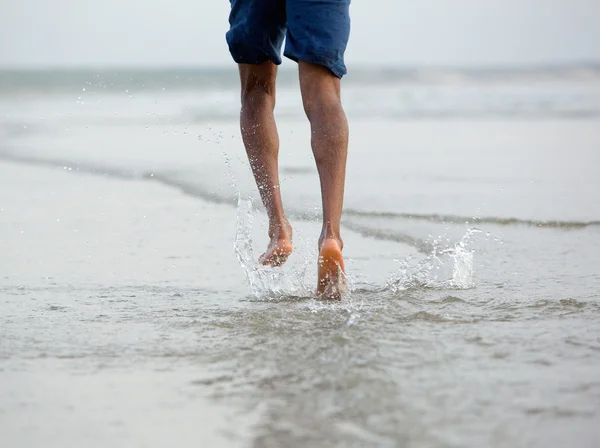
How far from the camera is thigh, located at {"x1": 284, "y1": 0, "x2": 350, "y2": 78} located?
2.48 metres

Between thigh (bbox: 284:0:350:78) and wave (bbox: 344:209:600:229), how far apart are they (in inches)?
53.2

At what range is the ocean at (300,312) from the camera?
1.47 metres

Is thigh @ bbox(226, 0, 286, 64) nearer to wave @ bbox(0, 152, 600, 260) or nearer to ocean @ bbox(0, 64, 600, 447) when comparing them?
ocean @ bbox(0, 64, 600, 447)

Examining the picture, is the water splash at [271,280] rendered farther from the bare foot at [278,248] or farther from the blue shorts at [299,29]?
the blue shorts at [299,29]

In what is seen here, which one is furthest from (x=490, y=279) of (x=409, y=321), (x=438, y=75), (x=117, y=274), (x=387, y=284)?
(x=438, y=75)

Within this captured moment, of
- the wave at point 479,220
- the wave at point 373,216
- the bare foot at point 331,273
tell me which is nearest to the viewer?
the bare foot at point 331,273

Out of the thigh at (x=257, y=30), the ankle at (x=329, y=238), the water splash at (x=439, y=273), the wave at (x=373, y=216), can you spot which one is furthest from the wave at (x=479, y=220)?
the ankle at (x=329, y=238)

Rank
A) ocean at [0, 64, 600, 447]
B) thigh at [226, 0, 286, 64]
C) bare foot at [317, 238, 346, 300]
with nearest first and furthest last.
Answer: ocean at [0, 64, 600, 447]
bare foot at [317, 238, 346, 300]
thigh at [226, 0, 286, 64]

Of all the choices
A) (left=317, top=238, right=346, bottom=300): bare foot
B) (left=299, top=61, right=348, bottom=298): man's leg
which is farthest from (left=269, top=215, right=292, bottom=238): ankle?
(left=317, top=238, right=346, bottom=300): bare foot

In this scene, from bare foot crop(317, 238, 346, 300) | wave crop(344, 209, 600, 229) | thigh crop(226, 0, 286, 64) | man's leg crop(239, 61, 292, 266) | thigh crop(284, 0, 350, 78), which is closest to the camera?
bare foot crop(317, 238, 346, 300)

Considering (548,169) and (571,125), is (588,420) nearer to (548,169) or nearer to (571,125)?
(548,169)

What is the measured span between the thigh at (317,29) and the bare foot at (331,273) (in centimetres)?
53

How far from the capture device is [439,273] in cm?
262

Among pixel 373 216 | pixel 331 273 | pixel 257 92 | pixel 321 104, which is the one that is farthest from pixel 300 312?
pixel 373 216
